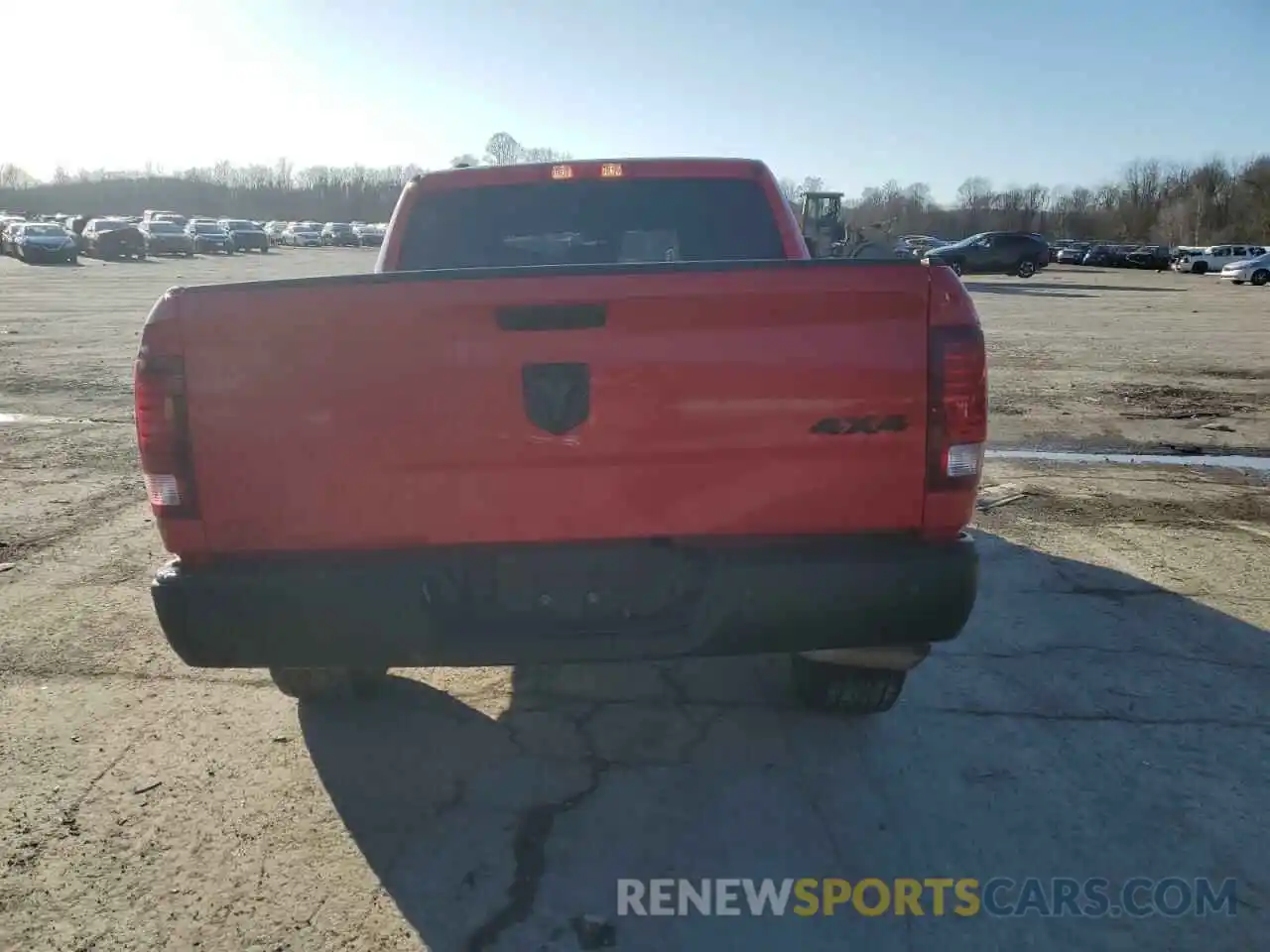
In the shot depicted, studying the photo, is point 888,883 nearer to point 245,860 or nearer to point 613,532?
point 613,532

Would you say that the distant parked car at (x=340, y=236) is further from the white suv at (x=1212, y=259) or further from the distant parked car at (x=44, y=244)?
the white suv at (x=1212, y=259)

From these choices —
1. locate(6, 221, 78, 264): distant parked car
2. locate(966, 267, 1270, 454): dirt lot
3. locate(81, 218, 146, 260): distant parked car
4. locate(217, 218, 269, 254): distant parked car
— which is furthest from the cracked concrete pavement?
locate(217, 218, 269, 254): distant parked car

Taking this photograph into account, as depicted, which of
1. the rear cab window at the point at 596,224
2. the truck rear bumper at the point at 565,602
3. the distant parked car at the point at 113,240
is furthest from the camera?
the distant parked car at the point at 113,240

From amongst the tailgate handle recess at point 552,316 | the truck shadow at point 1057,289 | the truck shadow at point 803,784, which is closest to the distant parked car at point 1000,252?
the truck shadow at point 1057,289

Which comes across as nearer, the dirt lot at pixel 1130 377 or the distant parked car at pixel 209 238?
the dirt lot at pixel 1130 377

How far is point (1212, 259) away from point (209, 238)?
54.0m

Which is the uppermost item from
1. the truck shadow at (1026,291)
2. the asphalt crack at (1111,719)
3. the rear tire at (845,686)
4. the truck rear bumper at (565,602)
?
the truck shadow at (1026,291)

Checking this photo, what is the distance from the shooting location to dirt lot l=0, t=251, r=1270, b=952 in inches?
99.0

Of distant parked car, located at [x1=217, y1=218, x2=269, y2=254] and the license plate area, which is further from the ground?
distant parked car, located at [x1=217, y1=218, x2=269, y2=254]

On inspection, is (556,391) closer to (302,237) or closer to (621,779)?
(621,779)

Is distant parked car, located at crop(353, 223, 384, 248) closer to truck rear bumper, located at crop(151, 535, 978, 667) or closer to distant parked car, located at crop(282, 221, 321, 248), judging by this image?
distant parked car, located at crop(282, 221, 321, 248)

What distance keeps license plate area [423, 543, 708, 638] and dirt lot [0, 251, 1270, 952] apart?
692 mm

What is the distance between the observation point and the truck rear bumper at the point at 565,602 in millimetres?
2582

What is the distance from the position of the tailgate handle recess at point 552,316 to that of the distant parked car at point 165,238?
50685 millimetres
